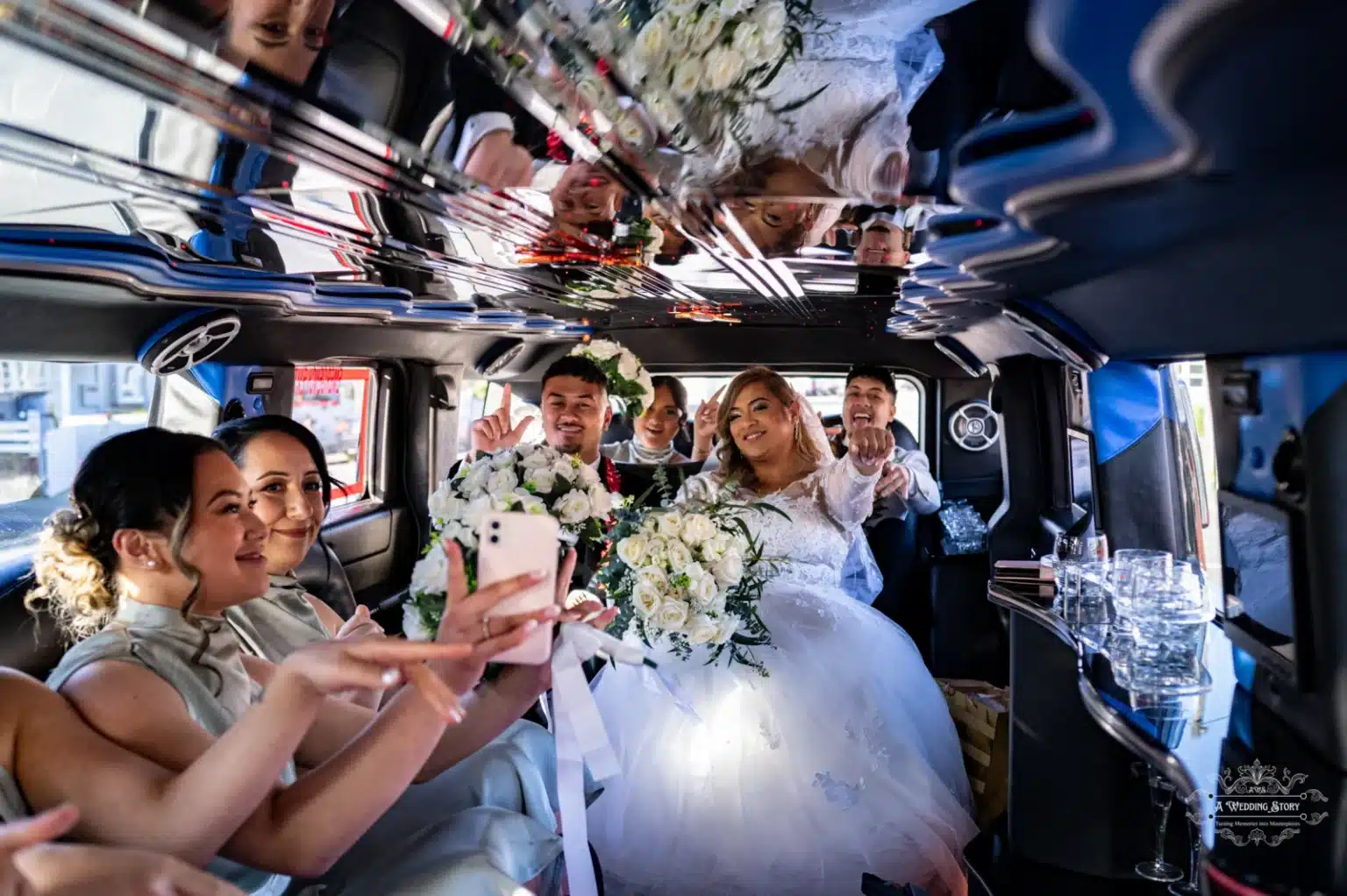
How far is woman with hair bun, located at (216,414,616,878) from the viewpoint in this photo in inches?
88.7

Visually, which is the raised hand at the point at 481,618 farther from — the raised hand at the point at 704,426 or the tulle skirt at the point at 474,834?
the raised hand at the point at 704,426

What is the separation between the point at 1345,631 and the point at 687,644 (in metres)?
1.80

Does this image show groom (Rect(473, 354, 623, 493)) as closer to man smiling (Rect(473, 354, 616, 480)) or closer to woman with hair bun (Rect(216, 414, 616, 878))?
man smiling (Rect(473, 354, 616, 480))

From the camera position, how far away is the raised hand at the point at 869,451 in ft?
13.7

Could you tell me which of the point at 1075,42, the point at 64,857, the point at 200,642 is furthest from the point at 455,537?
the point at 1075,42

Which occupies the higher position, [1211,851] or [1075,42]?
[1075,42]

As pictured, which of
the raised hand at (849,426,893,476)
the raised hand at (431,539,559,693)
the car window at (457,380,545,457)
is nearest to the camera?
the raised hand at (431,539,559,693)

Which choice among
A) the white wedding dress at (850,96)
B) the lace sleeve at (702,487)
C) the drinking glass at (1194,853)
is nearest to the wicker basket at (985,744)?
the drinking glass at (1194,853)

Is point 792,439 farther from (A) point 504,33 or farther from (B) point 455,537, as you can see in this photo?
(A) point 504,33

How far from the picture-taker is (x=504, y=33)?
3.79ft

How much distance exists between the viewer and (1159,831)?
135 inches

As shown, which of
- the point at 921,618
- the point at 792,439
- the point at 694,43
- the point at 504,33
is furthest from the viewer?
the point at 921,618

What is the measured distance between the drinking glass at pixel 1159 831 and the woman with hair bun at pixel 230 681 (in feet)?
6.78

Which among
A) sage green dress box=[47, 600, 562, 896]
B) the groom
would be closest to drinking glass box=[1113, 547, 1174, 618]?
the groom
